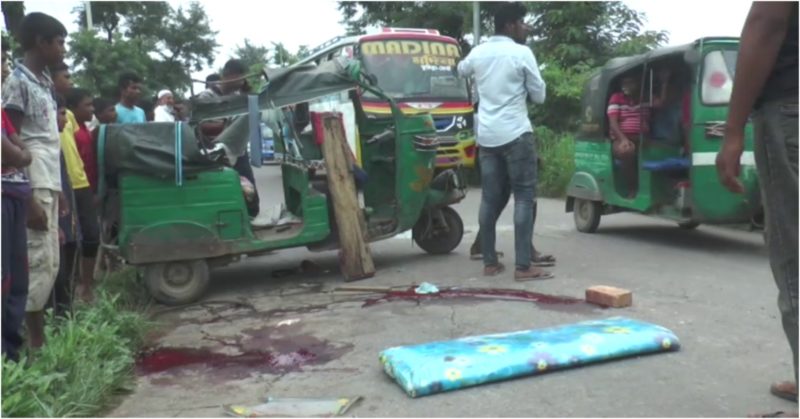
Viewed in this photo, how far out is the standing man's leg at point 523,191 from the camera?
5594mm

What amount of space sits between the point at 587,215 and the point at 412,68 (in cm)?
478

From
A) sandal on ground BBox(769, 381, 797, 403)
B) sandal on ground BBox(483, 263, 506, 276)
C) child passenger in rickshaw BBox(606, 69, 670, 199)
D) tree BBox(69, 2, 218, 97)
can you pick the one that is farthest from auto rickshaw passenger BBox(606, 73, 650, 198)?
tree BBox(69, 2, 218, 97)

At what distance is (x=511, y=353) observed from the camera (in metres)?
3.55

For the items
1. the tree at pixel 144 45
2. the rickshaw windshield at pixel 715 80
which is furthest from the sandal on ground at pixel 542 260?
the tree at pixel 144 45

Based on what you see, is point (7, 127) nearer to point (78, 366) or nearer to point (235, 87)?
point (78, 366)

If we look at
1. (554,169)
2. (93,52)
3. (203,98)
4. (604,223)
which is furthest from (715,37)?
(93,52)

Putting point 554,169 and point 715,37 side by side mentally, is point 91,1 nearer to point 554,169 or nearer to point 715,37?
point 554,169

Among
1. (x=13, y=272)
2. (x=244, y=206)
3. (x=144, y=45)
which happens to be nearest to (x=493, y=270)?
(x=244, y=206)

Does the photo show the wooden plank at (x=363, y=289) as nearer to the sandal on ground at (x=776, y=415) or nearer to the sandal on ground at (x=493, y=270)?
the sandal on ground at (x=493, y=270)

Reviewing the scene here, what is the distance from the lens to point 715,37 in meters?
6.49

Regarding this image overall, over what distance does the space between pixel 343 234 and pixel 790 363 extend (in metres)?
3.42

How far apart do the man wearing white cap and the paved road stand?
7.03 ft

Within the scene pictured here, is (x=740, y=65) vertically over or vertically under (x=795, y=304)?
over

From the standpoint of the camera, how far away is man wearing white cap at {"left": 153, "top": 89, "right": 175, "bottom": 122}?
328 inches
